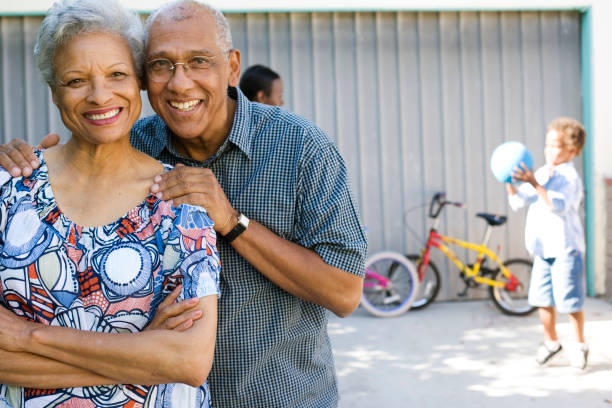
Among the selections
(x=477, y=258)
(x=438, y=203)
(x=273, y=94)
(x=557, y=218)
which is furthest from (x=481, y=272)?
(x=273, y=94)

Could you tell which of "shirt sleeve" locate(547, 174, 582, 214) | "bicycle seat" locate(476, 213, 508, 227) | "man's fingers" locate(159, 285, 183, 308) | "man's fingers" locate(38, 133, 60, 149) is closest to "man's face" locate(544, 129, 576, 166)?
"shirt sleeve" locate(547, 174, 582, 214)

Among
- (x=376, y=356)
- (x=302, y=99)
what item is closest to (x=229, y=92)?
Result: (x=376, y=356)

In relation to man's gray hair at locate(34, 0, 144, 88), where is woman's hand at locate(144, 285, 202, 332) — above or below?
below

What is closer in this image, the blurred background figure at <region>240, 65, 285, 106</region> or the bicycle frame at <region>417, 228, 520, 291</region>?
the blurred background figure at <region>240, 65, 285, 106</region>

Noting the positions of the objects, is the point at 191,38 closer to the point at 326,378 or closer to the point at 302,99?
the point at 326,378

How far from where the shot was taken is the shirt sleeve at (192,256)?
1509 millimetres

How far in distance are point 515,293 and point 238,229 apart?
5150mm

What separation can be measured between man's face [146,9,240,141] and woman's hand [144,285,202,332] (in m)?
0.59

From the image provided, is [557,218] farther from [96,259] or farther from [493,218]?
[96,259]

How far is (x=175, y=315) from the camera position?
1.47 meters

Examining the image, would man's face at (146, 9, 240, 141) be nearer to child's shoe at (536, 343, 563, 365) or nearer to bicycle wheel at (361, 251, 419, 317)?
child's shoe at (536, 343, 563, 365)

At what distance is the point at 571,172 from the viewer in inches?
189

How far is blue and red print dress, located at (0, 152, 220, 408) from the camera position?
1.47 metres

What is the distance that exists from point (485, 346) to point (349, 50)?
309cm
